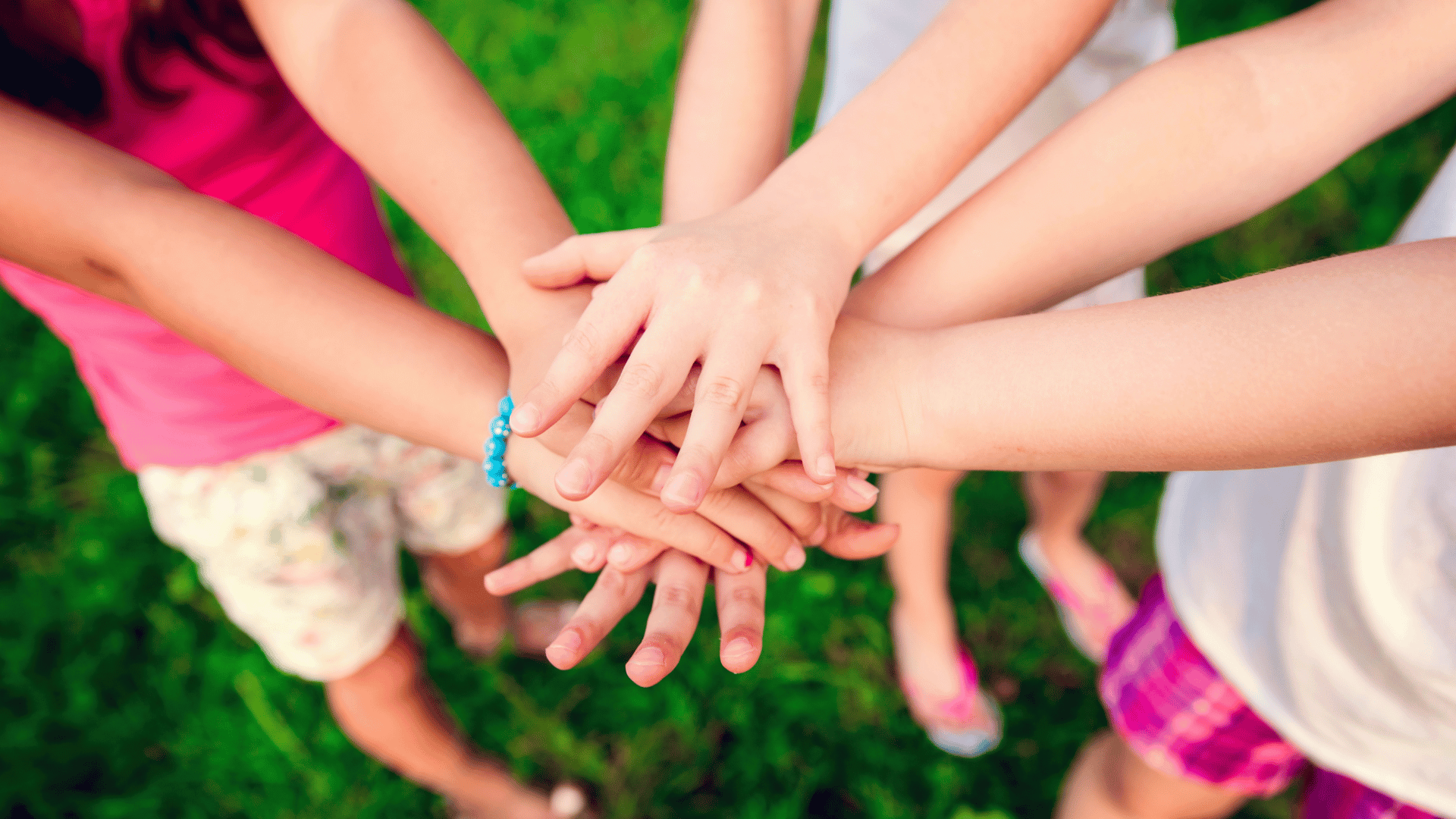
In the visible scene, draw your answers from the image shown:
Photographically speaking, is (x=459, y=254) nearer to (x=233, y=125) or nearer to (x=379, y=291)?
(x=379, y=291)

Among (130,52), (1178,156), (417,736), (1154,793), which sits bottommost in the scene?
(417,736)

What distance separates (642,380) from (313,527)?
79 centimetres

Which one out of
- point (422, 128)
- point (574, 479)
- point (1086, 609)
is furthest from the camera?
point (1086, 609)

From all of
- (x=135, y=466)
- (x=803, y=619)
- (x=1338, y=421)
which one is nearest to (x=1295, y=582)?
(x=1338, y=421)

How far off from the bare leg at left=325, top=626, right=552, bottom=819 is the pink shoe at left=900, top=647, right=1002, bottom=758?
88 cm

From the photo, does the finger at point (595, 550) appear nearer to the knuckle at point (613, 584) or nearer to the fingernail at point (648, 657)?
the knuckle at point (613, 584)

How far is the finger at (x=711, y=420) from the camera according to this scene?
81cm

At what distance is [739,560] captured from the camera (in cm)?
111

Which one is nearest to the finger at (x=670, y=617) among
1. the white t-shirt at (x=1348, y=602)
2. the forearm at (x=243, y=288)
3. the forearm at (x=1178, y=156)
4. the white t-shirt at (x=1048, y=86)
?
the forearm at (x=243, y=288)

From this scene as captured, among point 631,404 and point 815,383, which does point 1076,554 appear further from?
point 631,404

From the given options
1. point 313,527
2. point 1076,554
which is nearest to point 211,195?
point 313,527

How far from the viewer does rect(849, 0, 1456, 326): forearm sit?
3.21ft

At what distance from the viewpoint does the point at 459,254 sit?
115 cm

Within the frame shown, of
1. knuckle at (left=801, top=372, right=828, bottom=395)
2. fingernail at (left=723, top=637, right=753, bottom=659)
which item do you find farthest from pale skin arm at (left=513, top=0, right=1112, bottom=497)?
fingernail at (left=723, top=637, right=753, bottom=659)
